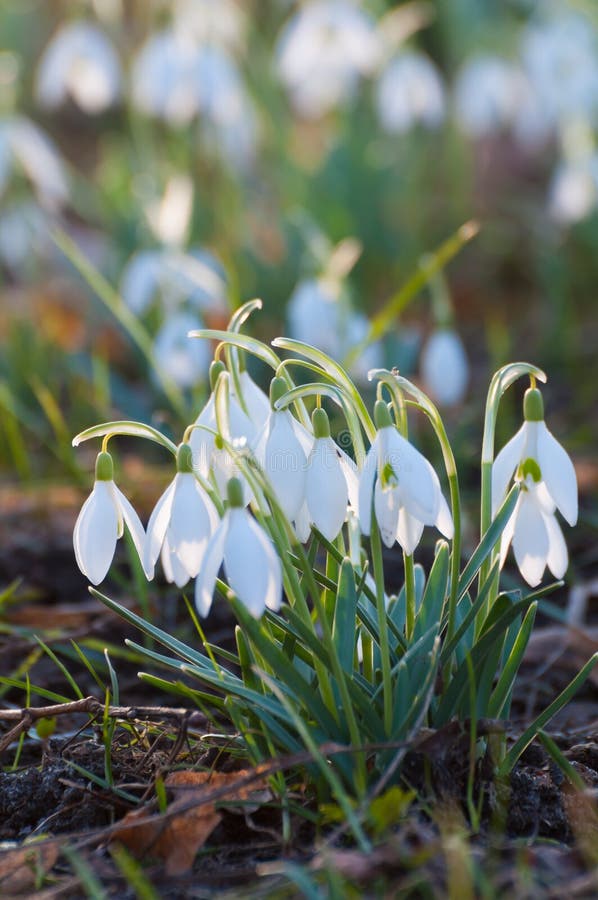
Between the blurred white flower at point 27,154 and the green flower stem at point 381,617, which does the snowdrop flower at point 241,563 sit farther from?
the blurred white flower at point 27,154

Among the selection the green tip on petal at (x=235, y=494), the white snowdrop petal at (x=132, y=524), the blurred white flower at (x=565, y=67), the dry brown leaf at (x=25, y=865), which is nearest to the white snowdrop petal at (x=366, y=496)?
the green tip on petal at (x=235, y=494)

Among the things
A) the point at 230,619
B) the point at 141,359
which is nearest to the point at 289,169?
the point at 141,359

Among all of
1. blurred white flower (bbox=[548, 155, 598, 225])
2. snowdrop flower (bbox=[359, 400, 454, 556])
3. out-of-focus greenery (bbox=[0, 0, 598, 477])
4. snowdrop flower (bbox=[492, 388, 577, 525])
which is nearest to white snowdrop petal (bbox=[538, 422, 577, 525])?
snowdrop flower (bbox=[492, 388, 577, 525])

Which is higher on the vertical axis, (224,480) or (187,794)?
(224,480)

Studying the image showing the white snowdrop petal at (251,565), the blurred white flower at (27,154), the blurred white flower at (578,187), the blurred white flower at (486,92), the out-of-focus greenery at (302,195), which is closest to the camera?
the white snowdrop petal at (251,565)

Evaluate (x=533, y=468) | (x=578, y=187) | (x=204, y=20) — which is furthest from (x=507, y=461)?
(x=204, y=20)

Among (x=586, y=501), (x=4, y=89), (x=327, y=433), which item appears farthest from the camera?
(x=4, y=89)

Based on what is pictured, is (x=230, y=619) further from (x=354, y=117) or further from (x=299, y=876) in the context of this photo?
(x=354, y=117)

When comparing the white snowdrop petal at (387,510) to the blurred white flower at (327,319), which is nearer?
the white snowdrop petal at (387,510)
